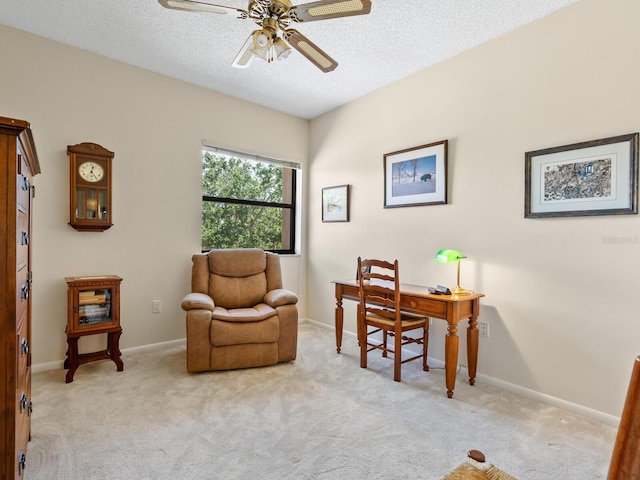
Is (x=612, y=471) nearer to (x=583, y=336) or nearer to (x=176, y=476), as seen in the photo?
(x=176, y=476)

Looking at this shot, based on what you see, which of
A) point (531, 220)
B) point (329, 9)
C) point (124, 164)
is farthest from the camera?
point (124, 164)

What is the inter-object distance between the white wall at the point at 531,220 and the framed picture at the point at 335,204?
481mm

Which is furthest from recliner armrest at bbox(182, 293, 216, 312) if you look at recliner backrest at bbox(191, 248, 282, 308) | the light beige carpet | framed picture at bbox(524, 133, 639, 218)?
framed picture at bbox(524, 133, 639, 218)

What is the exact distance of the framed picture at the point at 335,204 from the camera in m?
3.85

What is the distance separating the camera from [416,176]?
10.3 ft

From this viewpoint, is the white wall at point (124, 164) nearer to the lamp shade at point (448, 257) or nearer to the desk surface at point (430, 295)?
the desk surface at point (430, 295)

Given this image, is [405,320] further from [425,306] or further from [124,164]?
[124,164]

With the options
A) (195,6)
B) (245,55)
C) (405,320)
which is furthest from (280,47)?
(405,320)

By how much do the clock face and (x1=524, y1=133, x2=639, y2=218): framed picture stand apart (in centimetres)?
339

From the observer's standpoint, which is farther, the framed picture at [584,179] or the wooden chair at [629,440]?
the framed picture at [584,179]

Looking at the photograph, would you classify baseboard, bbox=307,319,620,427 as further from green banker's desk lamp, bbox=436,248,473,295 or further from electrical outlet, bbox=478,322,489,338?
green banker's desk lamp, bbox=436,248,473,295

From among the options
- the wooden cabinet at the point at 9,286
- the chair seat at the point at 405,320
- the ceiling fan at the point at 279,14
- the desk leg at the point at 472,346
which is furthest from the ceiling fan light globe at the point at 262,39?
the desk leg at the point at 472,346

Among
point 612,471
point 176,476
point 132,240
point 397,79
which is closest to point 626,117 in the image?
point 397,79

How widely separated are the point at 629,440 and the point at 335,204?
3.57 metres
